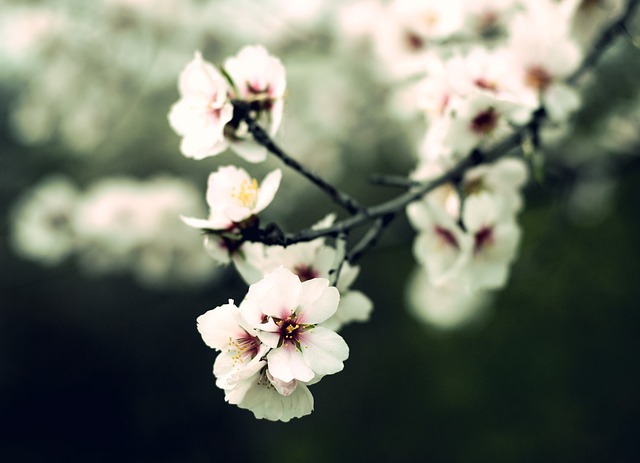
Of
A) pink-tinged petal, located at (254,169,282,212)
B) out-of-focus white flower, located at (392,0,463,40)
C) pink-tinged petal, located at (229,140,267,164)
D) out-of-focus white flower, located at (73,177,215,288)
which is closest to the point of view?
pink-tinged petal, located at (254,169,282,212)

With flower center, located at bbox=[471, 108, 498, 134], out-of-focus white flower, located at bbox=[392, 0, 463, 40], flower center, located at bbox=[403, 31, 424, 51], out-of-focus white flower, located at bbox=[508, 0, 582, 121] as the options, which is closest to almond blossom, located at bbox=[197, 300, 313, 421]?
flower center, located at bbox=[471, 108, 498, 134]

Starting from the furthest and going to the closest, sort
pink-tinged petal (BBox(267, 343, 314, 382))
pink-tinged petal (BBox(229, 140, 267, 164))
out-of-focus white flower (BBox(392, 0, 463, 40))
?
out-of-focus white flower (BBox(392, 0, 463, 40)) < pink-tinged petal (BBox(229, 140, 267, 164)) < pink-tinged petal (BBox(267, 343, 314, 382))

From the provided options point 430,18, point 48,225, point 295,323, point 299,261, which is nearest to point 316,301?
point 295,323

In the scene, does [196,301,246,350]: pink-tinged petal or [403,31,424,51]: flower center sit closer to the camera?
[196,301,246,350]: pink-tinged petal

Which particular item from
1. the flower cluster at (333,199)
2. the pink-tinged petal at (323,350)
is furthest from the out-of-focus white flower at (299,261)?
the pink-tinged petal at (323,350)

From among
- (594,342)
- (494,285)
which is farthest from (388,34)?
(594,342)

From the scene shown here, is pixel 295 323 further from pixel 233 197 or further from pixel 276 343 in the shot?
pixel 233 197

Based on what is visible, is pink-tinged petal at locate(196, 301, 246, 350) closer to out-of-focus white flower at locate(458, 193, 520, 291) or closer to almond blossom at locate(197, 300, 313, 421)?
almond blossom at locate(197, 300, 313, 421)
